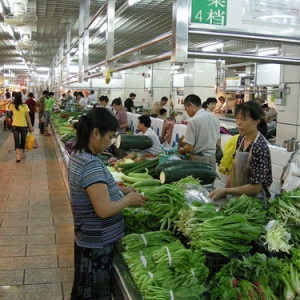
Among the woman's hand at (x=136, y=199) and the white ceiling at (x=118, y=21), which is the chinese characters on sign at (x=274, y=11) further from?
the white ceiling at (x=118, y=21)

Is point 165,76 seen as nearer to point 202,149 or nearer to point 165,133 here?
point 165,133

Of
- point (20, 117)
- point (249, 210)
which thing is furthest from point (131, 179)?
point (20, 117)

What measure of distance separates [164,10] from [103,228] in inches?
380

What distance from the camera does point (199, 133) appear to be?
19.6 feet

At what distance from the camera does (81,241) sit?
298 cm

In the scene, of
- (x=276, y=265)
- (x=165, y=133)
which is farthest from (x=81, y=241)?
(x=165, y=133)

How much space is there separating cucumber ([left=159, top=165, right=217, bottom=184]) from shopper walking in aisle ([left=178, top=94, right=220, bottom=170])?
157cm

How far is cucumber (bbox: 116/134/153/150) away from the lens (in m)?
6.91

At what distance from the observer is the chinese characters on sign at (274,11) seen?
2.45m

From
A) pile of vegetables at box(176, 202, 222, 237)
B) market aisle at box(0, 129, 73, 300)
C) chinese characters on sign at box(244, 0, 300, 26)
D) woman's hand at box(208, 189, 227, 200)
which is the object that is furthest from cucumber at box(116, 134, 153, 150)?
chinese characters on sign at box(244, 0, 300, 26)

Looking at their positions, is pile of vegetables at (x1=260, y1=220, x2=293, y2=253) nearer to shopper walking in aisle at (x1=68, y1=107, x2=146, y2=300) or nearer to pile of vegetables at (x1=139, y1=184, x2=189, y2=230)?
pile of vegetables at (x1=139, y1=184, x2=189, y2=230)

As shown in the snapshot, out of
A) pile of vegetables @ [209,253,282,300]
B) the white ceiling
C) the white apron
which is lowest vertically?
pile of vegetables @ [209,253,282,300]

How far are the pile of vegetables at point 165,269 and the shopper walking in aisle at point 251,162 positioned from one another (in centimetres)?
96

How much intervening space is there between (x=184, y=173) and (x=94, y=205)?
1.55 metres
